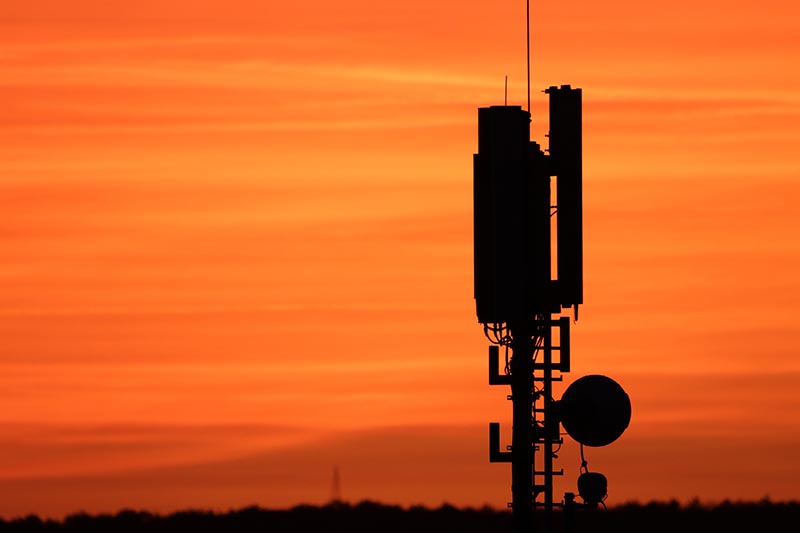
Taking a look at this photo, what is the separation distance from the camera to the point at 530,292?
2516 inches

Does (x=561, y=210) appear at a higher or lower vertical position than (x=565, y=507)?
higher

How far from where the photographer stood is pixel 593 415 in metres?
64.2

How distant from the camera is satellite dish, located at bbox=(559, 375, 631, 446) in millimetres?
64188

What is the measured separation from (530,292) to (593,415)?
10.2 feet

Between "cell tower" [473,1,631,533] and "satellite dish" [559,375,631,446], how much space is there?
2cm

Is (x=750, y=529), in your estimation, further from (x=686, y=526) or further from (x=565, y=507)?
(x=565, y=507)

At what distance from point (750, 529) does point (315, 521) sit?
51.2 ft

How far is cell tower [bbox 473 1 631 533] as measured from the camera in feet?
210

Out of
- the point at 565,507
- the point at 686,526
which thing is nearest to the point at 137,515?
the point at 686,526

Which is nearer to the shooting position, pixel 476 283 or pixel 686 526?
pixel 476 283

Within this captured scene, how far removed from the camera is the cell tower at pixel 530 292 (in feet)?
210

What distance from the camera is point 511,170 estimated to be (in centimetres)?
6400

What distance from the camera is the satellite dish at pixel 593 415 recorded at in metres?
64.2

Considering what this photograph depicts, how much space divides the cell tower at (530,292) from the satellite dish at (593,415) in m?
0.02
